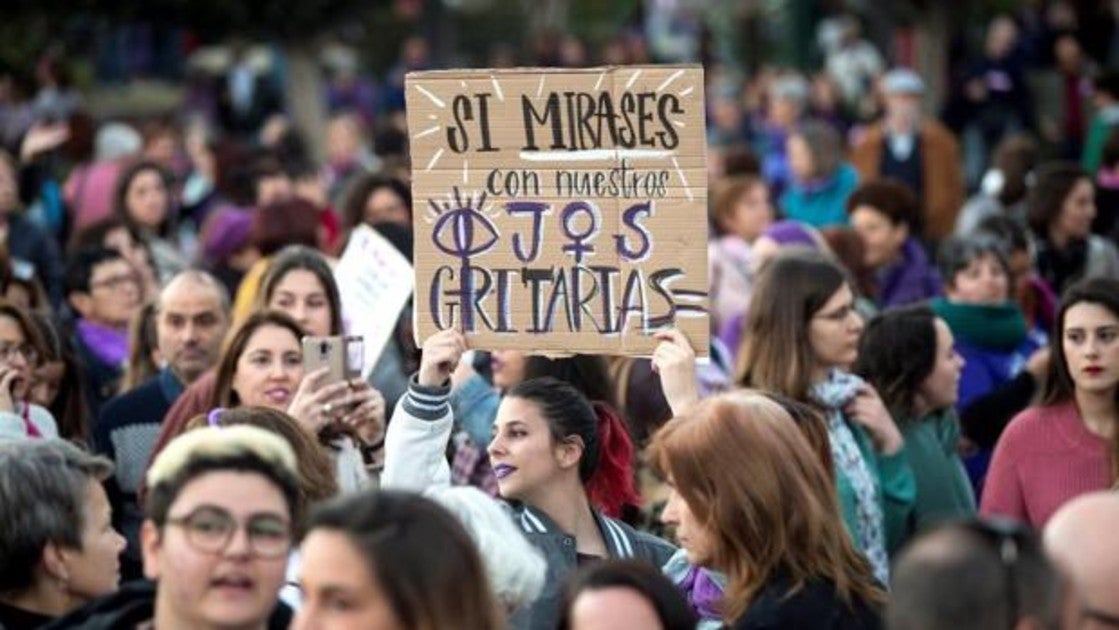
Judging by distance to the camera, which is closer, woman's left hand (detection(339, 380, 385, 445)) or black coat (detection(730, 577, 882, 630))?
black coat (detection(730, 577, 882, 630))

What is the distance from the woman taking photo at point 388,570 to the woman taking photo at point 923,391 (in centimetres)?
467

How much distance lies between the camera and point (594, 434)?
28.2 feet

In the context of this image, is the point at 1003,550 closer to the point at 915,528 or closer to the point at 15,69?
the point at 915,528

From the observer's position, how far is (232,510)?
605cm

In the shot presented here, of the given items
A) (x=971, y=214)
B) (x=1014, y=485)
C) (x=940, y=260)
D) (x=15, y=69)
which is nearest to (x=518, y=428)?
(x=1014, y=485)

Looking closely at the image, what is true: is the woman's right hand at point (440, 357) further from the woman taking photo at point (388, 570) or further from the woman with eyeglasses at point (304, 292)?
the woman taking photo at point (388, 570)

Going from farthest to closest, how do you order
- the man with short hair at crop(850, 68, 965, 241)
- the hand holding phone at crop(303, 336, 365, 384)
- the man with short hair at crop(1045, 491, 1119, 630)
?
the man with short hair at crop(850, 68, 965, 241)
the hand holding phone at crop(303, 336, 365, 384)
the man with short hair at crop(1045, 491, 1119, 630)

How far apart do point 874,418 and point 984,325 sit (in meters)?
2.41

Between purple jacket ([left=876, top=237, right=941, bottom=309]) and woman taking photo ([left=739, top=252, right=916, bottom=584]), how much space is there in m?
4.37

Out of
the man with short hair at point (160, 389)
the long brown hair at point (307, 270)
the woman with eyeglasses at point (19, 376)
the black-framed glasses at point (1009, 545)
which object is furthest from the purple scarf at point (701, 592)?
the long brown hair at point (307, 270)

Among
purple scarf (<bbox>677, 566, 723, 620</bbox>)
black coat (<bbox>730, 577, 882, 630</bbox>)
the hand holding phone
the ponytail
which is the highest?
the hand holding phone

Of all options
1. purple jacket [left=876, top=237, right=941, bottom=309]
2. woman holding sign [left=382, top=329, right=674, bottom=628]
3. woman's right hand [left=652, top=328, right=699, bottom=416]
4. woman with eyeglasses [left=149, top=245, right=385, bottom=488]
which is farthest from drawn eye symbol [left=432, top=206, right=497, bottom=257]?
purple jacket [left=876, top=237, right=941, bottom=309]

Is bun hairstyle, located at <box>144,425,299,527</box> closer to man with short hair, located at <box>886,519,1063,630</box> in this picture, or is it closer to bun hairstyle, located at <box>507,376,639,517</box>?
man with short hair, located at <box>886,519,1063,630</box>

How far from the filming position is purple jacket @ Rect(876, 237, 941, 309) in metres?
14.7
